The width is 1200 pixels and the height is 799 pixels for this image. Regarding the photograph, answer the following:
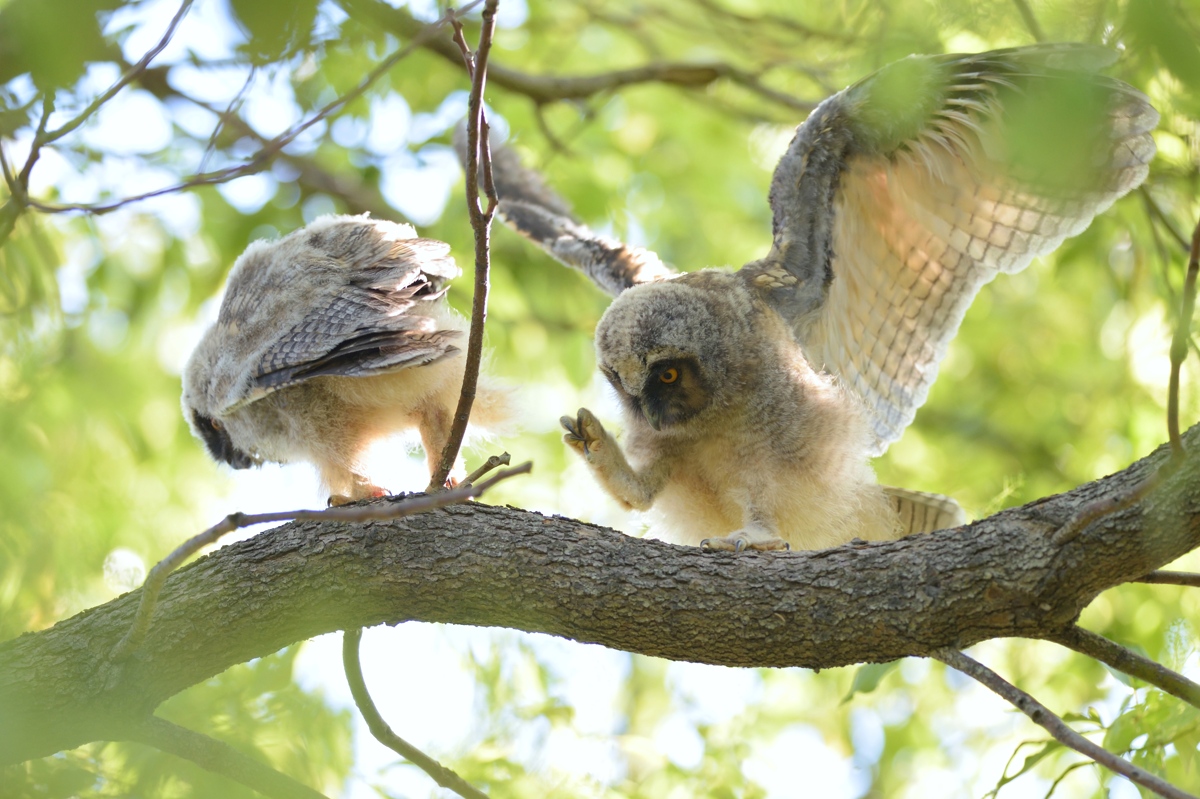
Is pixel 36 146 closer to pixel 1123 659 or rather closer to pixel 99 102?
pixel 99 102

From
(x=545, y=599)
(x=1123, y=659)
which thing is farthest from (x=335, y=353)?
(x=1123, y=659)

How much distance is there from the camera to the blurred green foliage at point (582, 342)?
83.6 inches

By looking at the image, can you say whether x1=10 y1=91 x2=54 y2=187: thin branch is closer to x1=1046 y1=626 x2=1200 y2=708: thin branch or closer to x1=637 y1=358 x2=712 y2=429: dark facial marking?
x1=637 y1=358 x2=712 y2=429: dark facial marking

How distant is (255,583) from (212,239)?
Answer: 12.3 ft

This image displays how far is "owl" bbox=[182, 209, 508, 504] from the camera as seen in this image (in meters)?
3.08

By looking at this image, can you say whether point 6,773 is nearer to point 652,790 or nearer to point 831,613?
point 831,613

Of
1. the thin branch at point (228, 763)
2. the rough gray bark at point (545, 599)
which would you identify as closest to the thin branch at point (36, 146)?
the rough gray bark at point (545, 599)

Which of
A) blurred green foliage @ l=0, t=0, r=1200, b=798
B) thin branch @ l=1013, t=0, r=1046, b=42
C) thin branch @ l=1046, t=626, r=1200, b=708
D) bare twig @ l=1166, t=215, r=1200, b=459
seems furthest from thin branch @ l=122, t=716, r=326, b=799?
thin branch @ l=1013, t=0, r=1046, b=42

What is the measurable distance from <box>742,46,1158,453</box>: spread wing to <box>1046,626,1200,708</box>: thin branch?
1312mm

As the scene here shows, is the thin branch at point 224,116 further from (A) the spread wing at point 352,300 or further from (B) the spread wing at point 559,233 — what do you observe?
(B) the spread wing at point 559,233

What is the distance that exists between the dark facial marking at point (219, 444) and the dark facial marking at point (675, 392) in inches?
56.4

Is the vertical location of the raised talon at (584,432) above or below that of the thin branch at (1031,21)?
above

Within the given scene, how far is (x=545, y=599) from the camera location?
257 cm

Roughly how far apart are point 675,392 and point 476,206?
1.31 meters
